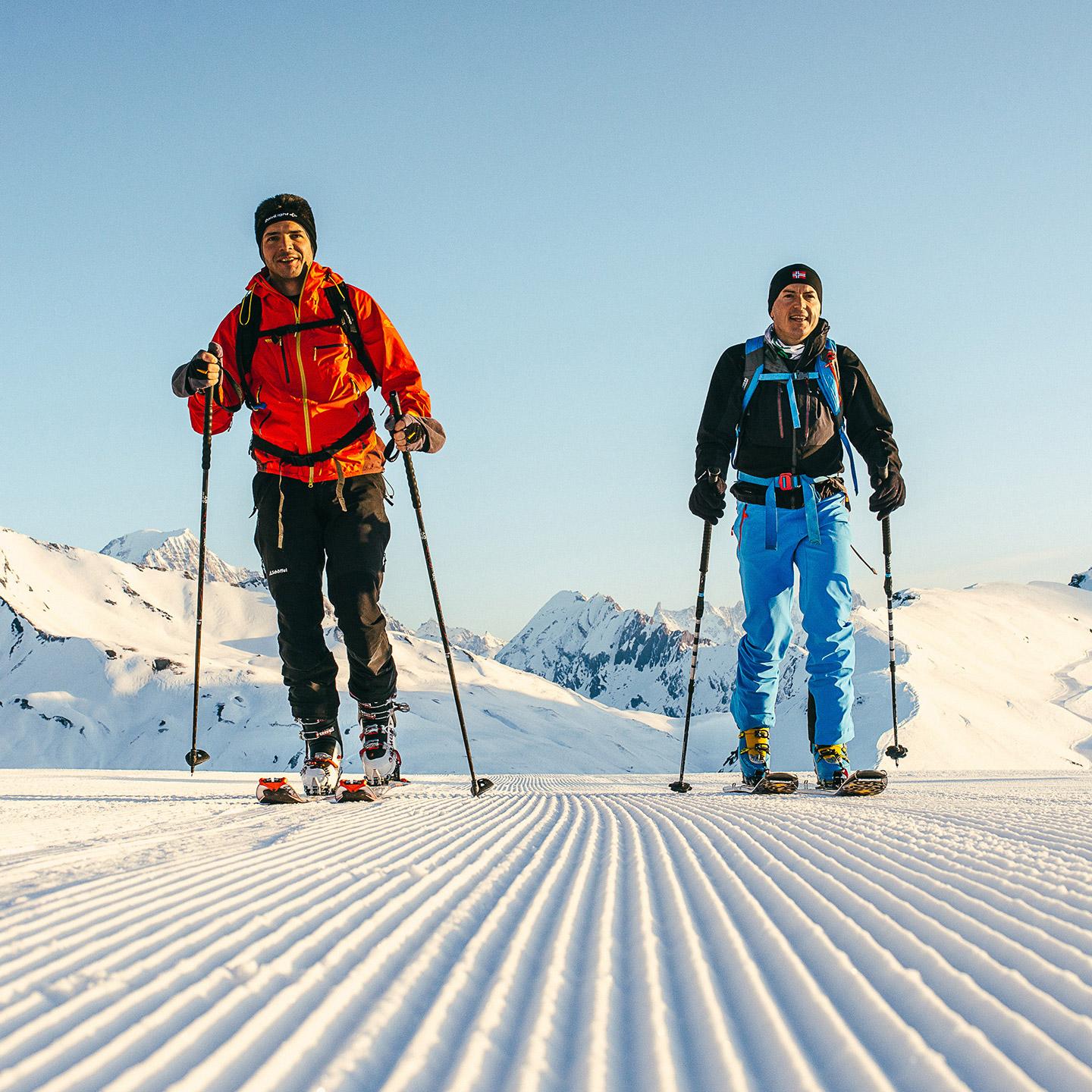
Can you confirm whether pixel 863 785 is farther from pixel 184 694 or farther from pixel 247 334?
pixel 184 694

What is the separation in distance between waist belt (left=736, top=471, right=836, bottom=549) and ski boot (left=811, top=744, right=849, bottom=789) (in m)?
1.14

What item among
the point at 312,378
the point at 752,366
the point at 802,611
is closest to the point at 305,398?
the point at 312,378

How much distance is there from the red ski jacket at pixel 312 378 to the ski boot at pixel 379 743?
1.25 metres

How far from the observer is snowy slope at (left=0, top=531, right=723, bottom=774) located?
2418 inches

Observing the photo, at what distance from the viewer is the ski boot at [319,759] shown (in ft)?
14.8

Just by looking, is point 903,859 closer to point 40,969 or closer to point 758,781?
point 40,969

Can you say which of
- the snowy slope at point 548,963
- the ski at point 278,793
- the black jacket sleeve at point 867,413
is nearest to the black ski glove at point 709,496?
the black jacket sleeve at point 867,413

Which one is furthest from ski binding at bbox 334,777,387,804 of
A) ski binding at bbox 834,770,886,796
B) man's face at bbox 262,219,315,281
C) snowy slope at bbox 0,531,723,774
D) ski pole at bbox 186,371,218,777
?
snowy slope at bbox 0,531,723,774

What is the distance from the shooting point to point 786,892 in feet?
5.84

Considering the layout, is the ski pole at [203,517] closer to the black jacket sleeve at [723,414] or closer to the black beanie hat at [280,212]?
the black beanie hat at [280,212]

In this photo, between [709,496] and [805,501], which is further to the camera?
[709,496]

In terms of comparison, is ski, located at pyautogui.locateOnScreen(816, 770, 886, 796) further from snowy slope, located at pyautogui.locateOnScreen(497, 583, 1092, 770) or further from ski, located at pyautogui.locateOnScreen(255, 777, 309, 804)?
snowy slope, located at pyautogui.locateOnScreen(497, 583, 1092, 770)

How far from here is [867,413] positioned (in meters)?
5.55

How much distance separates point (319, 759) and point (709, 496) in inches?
109
